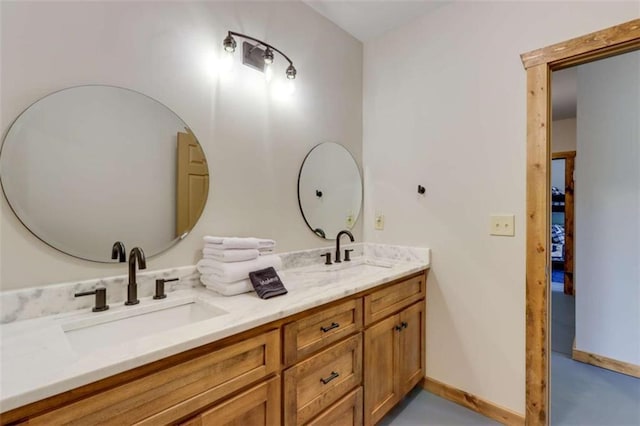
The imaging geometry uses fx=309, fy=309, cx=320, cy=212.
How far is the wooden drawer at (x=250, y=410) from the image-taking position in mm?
930

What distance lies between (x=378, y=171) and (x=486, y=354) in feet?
4.60

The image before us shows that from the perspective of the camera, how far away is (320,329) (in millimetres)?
1293

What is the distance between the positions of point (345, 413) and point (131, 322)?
1.01m

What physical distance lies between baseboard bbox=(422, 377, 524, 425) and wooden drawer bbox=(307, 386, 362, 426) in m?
0.82

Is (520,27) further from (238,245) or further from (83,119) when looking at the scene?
(83,119)

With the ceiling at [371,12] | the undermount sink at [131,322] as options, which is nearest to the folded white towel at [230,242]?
the undermount sink at [131,322]

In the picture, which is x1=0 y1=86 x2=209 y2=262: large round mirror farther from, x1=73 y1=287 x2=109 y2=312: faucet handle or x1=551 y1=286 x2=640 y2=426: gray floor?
x1=551 y1=286 x2=640 y2=426: gray floor

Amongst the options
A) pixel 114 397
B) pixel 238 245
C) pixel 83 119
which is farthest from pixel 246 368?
pixel 83 119

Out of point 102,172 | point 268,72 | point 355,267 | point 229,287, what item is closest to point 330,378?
point 229,287

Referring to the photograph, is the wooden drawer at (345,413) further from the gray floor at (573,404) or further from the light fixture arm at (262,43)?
the light fixture arm at (262,43)

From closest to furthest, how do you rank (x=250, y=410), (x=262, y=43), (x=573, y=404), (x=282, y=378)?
(x=250, y=410)
(x=282, y=378)
(x=262, y=43)
(x=573, y=404)

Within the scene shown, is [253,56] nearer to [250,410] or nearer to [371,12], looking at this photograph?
[371,12]

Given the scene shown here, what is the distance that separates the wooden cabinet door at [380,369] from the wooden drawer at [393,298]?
1.9 inches

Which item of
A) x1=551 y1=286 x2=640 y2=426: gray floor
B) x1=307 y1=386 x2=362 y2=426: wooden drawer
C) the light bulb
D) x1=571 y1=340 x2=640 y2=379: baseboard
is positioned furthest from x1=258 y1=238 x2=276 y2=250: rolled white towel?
x1=571 y1=340 x2=640 y2=379: baseboard
